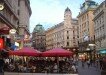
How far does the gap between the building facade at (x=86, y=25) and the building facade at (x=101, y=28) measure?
27.2ft

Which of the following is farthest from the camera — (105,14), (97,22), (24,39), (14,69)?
(97,22)

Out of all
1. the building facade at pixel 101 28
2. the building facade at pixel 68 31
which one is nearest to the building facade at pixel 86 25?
the building facade at pixel 101 28

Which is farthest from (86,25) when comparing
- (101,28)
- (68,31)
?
(68,31)

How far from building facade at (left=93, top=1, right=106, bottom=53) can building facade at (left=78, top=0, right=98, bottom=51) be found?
829cm

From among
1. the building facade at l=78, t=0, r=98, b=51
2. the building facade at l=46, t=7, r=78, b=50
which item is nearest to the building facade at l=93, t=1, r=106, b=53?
the building facade at l=78, t=0, r=98, b=51

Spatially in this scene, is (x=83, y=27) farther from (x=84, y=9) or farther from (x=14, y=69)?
(x=14, y=69)

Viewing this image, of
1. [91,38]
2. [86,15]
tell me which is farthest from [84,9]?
[91,38]

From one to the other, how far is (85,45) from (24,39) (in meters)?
61.7

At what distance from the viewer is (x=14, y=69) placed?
108ft

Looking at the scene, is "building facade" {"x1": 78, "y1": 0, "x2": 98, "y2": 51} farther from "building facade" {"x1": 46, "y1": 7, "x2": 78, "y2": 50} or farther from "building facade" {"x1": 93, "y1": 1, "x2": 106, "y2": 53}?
"building facade" {"x1": 46, "y1": 7, "x2": 78, "y2": 50}

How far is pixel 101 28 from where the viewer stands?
3728 inches

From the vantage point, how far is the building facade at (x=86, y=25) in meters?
116

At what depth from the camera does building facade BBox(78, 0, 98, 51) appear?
116 m

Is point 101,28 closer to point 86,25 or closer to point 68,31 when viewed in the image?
point 86,25
